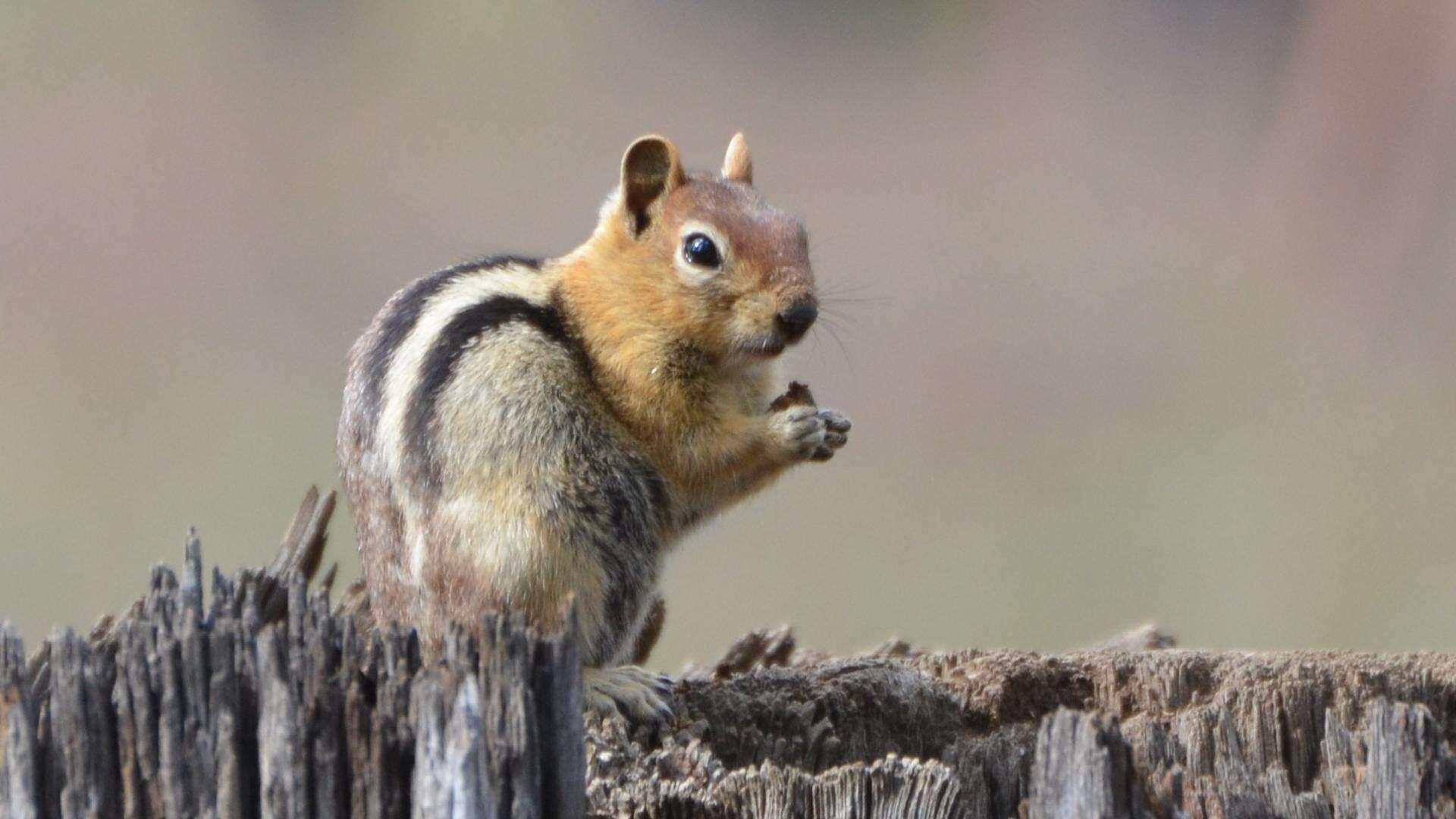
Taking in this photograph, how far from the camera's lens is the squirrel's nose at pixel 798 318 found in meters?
2.32

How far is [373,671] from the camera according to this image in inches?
49.5

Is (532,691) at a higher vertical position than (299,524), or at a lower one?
lower

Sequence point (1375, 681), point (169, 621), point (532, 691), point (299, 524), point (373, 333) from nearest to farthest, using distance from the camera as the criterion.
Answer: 1. point (532, 691)
2. point (169, 621)
3. point (1375, 681)
4. point (373, 333)
5. point (299, 524)

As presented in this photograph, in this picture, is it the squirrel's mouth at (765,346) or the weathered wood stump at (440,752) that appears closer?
the weathered wood stump at (440,752)

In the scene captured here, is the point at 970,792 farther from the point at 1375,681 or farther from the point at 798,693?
the point at 1375,681

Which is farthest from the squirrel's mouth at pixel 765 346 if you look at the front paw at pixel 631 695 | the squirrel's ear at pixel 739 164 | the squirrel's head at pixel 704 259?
the front paw at pixel 631 695

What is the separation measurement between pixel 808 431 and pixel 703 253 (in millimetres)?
329

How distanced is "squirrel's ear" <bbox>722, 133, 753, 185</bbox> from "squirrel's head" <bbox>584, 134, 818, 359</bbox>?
0.16m

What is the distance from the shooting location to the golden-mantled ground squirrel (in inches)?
83.2

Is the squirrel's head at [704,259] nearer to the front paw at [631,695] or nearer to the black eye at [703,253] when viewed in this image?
the black eye at [703,253]

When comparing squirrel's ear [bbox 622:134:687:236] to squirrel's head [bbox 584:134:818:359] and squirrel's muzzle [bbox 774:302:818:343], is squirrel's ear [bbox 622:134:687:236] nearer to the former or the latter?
squirrel's head [bbox 584:134:818:359]

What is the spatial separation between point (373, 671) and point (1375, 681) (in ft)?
4.50

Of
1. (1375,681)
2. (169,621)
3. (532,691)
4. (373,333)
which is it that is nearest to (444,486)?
(373,333)

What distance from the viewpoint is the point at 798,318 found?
233 centimetres
